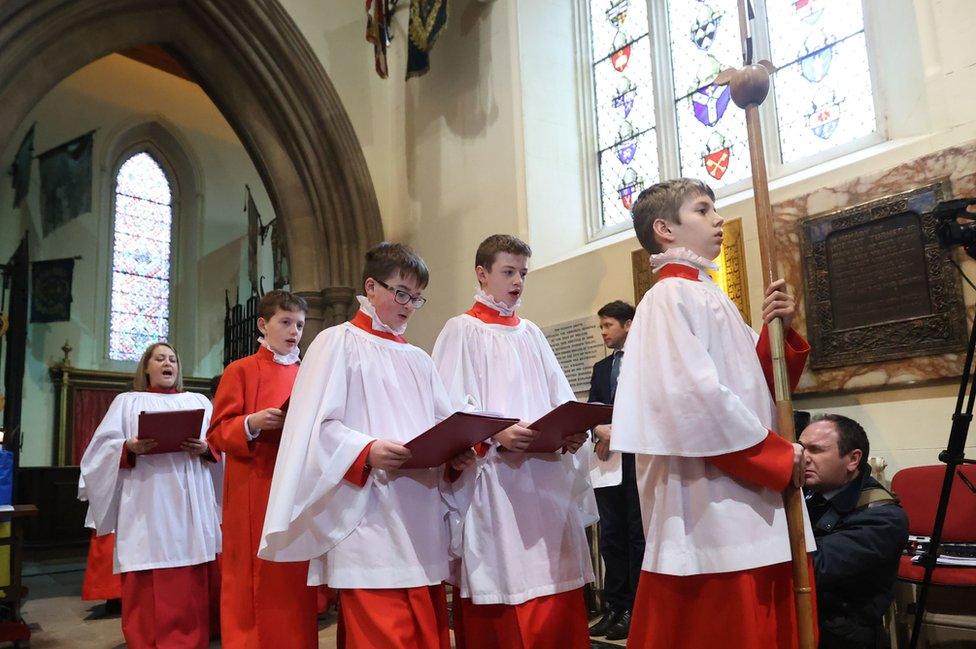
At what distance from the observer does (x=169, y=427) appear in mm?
3930

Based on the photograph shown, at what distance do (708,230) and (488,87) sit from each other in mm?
5005

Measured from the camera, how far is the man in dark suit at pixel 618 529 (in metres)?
4.11

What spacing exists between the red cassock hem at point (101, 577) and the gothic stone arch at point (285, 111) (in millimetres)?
2629

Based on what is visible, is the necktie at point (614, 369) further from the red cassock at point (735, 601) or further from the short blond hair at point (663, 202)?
the red cassock at point (735, 601)

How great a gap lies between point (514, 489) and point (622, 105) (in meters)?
4.51

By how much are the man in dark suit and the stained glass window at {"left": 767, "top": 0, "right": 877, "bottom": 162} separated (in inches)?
68.2

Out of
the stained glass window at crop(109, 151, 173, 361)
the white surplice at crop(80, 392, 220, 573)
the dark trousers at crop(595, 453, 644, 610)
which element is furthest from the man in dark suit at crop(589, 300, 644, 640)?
the stained glass window at crop(109, 151, 173, 361)

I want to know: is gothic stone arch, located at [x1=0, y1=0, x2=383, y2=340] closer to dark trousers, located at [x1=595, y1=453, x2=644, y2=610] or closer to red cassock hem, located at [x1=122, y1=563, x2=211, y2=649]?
red cassock hem, located at [x1=122, y1=563, x2=211, y2=649]

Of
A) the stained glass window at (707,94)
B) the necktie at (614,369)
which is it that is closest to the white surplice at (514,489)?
the necktie at (614,369)

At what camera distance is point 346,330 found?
265 centimetres

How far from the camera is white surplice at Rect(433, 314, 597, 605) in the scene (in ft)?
8.88

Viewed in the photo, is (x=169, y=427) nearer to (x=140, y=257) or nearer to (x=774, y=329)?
(x=774, y=329)

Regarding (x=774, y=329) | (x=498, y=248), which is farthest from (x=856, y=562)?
(x=498, y=248)

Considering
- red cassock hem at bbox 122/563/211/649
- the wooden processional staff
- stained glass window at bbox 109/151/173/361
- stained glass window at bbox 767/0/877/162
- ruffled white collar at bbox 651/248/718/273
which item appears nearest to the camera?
the wooden processional staff
